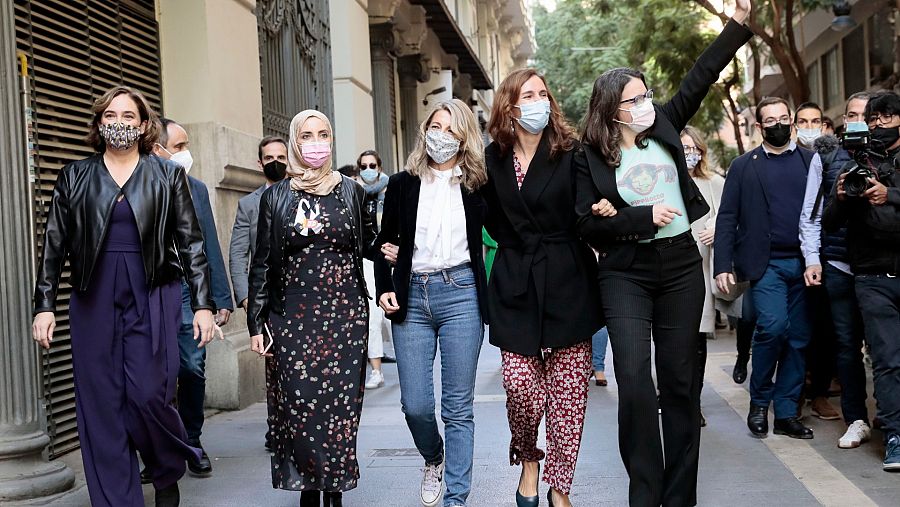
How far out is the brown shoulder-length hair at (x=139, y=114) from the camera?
5.08 metres

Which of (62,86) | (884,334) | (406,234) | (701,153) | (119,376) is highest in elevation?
(62,86)

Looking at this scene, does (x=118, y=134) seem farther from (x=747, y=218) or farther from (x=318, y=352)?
(x=747, y=218)

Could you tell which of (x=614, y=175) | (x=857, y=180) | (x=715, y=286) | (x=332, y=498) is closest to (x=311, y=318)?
(x=332, y=498)

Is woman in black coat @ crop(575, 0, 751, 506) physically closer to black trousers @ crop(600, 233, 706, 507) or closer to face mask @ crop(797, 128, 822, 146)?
black trousers @ crop(600, 233, 706, 507)

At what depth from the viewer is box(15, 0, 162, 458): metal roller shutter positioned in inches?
270

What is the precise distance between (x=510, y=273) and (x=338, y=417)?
1.09 metres

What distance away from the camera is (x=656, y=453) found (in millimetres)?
4902

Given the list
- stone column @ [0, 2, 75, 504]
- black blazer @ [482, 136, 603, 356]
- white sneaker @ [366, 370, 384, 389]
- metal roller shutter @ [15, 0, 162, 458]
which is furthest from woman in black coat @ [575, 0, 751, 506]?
white sneaker @ [366, 370, 384, 389]

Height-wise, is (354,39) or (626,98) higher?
(354,39)

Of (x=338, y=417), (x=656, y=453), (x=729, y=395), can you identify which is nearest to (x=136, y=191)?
(x=338, y=417)

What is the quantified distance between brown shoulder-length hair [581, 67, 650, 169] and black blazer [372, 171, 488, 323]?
65cm

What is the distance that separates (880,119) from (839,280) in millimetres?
1067

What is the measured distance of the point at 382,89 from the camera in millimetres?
17766

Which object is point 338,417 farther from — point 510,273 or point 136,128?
point 136,128
